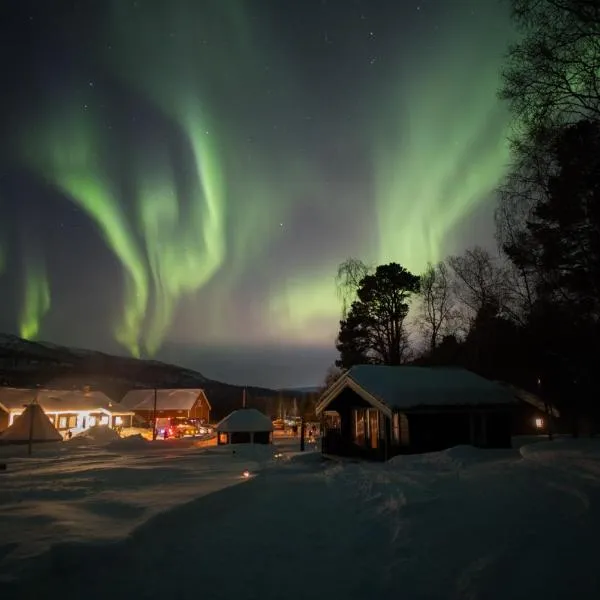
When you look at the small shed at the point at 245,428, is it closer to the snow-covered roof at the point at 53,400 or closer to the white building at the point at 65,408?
the white building at the point at 65,408

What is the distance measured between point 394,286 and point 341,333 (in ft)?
20.0

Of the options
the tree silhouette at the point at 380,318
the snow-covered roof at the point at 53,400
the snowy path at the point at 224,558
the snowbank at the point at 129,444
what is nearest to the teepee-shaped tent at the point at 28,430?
the snowbank at the point at 129,444

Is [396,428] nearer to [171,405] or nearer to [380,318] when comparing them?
[380,318]

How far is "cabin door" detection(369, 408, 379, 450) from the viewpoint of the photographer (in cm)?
2508

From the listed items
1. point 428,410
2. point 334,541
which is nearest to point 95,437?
point 428,410

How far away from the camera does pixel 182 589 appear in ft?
17.2

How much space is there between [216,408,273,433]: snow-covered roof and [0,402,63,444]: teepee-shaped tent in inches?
623

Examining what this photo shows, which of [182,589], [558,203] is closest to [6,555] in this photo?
[182,589]

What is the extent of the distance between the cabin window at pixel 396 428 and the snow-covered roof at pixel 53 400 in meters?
45.6

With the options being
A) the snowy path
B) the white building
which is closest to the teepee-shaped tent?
the white building

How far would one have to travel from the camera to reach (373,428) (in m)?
25.6

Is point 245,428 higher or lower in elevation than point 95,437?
higher

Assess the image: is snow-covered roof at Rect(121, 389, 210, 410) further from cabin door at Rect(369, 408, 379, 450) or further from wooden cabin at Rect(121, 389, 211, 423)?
cabin door at Rect(369, 408, 379, 450)

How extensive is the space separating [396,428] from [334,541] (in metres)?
16.9
